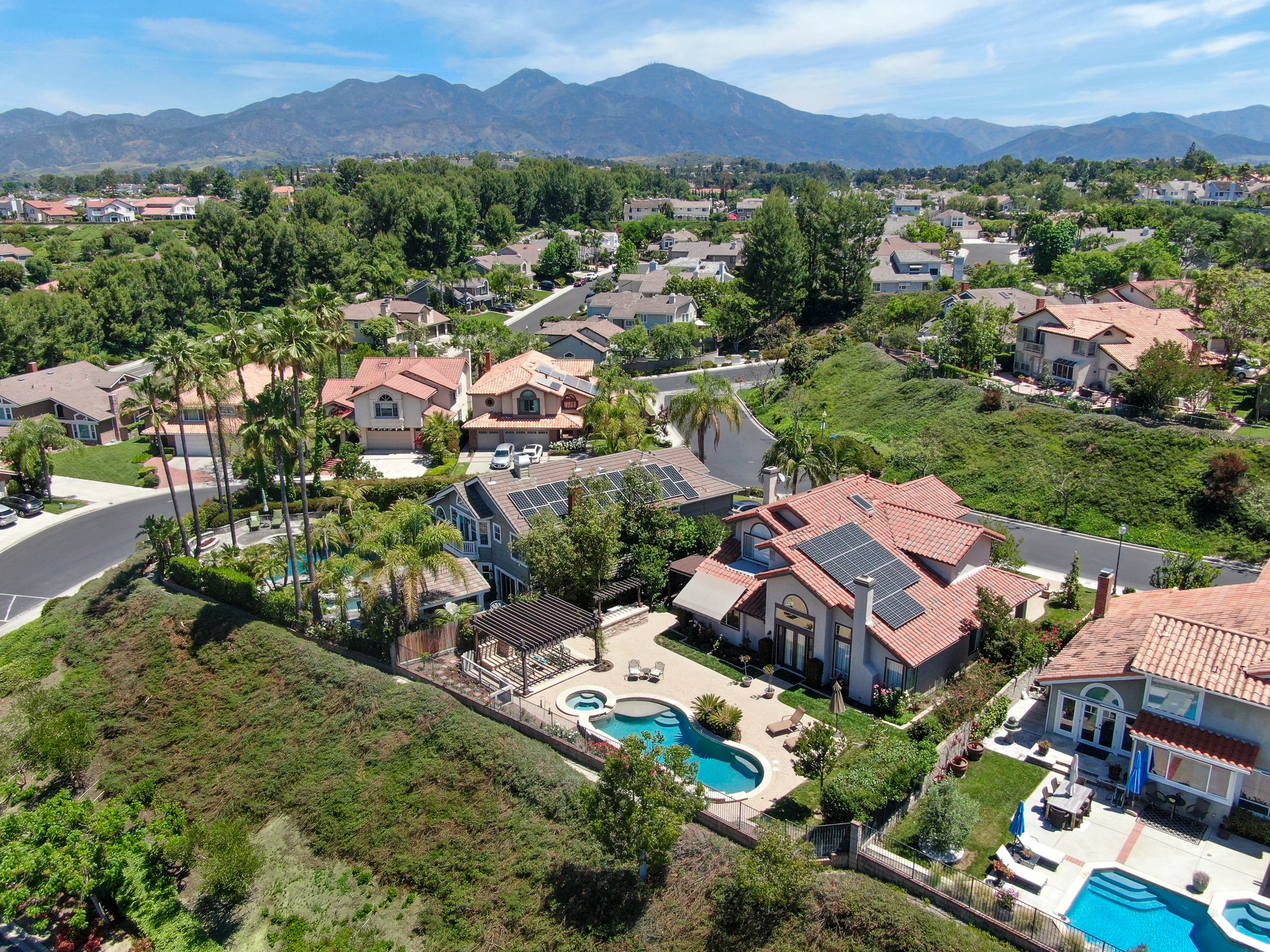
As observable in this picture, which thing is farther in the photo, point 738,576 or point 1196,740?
→ point 738,576

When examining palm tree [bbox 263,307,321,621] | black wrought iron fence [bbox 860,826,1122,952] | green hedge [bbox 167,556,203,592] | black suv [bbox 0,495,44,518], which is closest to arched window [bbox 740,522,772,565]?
black wrought iron fence [bbox 860,826,1122,952]

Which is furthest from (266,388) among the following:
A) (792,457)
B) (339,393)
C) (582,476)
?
(339,393)

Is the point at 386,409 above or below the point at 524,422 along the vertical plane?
above

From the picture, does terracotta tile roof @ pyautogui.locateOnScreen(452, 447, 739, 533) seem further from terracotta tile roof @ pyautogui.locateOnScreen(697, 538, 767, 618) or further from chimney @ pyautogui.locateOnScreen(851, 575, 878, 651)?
chimney @ pyautogui.locateOnScreen(851, 575, 878, 651)

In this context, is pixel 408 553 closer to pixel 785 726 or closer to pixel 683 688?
pixel 683 688

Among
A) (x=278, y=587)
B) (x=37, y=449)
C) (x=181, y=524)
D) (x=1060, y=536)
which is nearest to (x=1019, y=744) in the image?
(x=1060, y=536)

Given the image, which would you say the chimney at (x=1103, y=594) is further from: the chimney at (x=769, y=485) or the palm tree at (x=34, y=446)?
the palm tree at (x=34, y=446)
